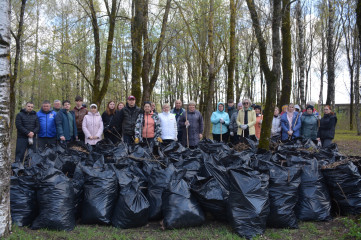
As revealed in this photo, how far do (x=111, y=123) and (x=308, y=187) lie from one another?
460 centimetres

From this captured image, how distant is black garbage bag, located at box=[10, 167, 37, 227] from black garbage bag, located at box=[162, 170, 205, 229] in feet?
5.33

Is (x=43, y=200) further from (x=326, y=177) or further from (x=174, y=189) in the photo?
(x=326, y=177)

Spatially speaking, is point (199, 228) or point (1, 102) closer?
point (1, 102)

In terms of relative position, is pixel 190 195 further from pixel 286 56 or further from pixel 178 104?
pixel 286 56

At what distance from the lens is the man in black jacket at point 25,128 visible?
239 inches

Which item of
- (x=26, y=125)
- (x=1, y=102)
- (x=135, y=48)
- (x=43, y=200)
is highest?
(x=135, y=48)

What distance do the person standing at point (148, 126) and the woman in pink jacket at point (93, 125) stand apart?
1003 millimetres

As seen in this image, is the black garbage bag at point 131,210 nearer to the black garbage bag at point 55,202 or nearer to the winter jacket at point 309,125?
the black garbage bag at point 55,202

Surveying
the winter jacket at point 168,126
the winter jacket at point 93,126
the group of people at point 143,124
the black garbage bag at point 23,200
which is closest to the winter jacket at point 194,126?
the group of people at point 143,124

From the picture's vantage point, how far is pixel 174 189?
3410 mm

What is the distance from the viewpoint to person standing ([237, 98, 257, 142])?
7.20 m

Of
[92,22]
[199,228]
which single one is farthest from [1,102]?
[92,22]

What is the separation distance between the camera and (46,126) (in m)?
6.43

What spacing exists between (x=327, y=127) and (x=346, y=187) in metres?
3.42
